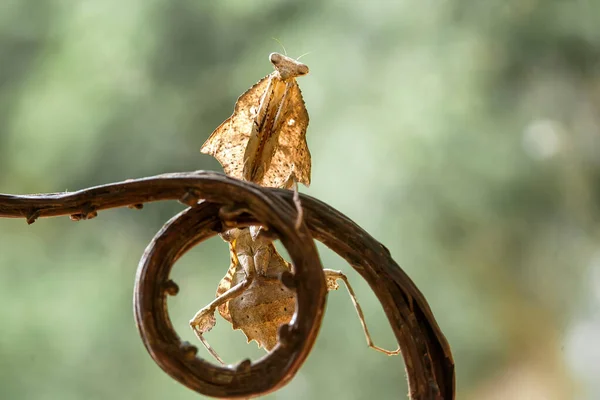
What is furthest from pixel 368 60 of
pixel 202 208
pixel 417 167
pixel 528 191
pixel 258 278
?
pixel 202 208

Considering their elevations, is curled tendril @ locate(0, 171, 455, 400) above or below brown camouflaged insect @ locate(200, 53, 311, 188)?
below

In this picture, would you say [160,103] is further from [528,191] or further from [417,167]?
[528,191]

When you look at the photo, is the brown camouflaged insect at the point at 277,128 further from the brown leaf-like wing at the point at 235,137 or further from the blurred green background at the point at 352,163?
the blurred green background at the point at 352,163

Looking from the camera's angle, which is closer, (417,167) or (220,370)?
(220,370)

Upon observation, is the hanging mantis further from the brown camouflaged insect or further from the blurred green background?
the blurred green background

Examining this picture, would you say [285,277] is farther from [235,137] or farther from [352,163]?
[352,163]

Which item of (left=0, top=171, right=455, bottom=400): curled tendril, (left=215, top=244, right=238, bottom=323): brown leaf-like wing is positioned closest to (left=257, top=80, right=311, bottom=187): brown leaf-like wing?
(left=215, top=244, right=238, bottom=323): brown leaf-like wing

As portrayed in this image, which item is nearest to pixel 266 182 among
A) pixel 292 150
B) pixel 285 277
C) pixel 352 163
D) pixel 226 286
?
pixel 292 150
